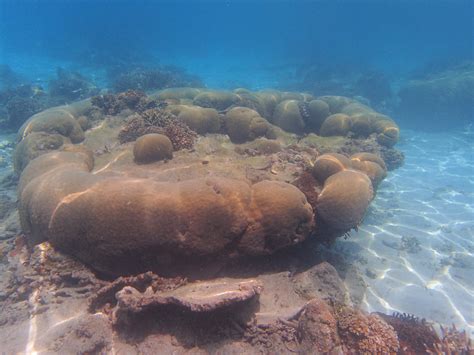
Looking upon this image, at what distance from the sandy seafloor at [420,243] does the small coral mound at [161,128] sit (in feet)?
15.6

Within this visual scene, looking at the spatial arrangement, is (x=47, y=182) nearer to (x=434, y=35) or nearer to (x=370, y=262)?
(x=370, y=262)

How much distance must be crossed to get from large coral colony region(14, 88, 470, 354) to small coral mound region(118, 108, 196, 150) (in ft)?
0.12

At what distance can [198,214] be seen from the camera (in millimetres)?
4719

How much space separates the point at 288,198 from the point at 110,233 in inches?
122

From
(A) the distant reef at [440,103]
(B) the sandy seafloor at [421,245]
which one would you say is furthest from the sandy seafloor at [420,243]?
(A) the distant reef at [440,103]

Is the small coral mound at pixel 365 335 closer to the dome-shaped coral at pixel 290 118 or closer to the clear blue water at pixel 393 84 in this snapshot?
the clear blue water at pixel 393 84

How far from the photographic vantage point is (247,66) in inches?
1836

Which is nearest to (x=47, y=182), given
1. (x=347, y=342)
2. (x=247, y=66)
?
(x=347, y=342)

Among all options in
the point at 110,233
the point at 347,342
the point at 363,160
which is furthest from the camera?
the point at 363,160

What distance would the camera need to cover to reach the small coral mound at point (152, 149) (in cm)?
704

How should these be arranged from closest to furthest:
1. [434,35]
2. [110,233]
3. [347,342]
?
[347,342], [110,233], [434,35]

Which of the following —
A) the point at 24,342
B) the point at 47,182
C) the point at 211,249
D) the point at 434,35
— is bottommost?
the point at 24,342

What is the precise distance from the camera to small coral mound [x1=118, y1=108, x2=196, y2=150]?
7.94 meters

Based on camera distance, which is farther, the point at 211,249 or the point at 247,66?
the point at 247,66
